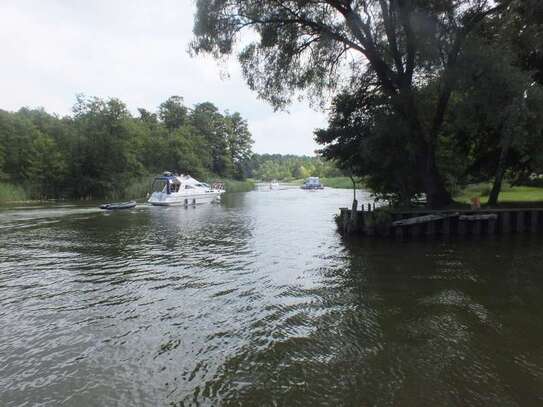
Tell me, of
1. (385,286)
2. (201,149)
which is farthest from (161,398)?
(201,149)

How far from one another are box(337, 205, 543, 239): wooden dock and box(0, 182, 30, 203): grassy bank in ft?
121

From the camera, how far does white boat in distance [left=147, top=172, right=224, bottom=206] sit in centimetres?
3716

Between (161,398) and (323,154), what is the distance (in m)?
17.6

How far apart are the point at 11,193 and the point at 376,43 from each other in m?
39.0

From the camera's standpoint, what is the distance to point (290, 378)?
5.46 metres

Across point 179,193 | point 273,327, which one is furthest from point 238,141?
point 273,327

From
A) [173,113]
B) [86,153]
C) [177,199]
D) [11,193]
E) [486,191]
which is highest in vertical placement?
[173,113]

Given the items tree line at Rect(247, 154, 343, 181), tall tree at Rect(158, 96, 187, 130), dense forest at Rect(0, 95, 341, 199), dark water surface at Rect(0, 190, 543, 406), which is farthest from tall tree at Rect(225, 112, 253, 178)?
dark water surface at Rect(0, 190, 543, 406)

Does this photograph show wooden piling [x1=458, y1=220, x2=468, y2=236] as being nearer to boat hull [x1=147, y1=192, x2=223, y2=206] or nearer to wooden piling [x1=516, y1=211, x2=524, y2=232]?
wooden piling [x1=516, y1=211, x2=524, y2=232]

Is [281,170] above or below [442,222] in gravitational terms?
above

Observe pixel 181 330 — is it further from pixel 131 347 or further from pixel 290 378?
pixel 290 378

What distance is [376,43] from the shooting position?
19.5m

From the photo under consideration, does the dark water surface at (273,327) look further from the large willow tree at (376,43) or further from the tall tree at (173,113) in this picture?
the tall tree at (173,113)

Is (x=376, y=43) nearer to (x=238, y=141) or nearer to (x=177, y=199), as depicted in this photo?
(x=177, y=199)
